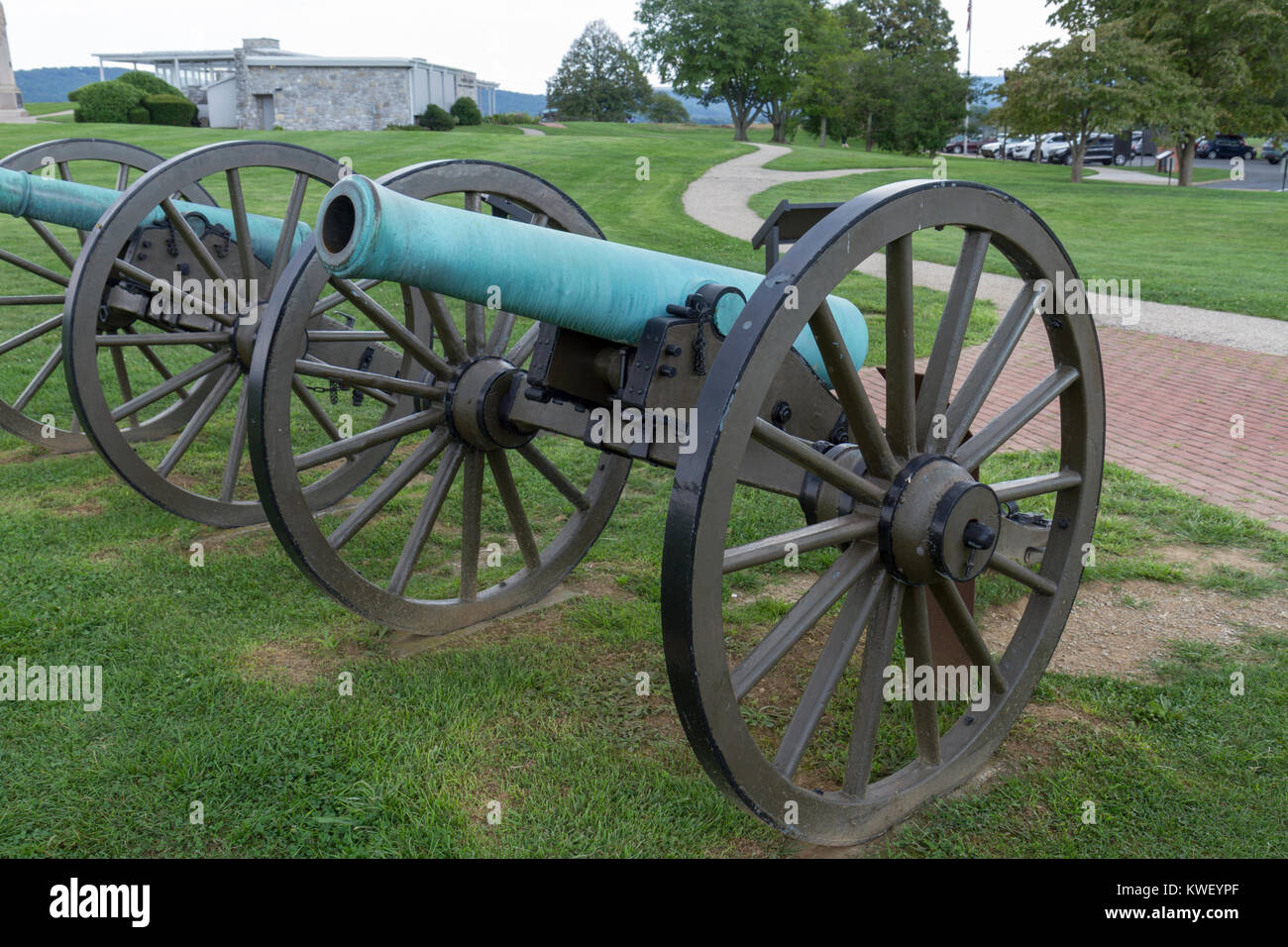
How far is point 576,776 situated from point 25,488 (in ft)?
13.3

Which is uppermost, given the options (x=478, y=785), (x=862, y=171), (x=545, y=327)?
(x=862, y=171)

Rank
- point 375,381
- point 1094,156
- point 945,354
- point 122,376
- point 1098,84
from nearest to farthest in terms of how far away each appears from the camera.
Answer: point 945,354 → point 375,381 → point 122,376 → point 1098,84 → point 1094,156

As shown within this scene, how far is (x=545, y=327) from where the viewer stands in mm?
3291

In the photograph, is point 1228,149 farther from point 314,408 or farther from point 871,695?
point 871,695

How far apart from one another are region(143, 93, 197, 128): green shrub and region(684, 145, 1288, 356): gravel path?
66.6ft

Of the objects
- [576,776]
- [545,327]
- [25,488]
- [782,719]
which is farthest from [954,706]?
[25,488]

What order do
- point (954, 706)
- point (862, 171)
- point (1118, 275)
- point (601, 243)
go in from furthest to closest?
point (862, 171), point (1118, 275), point (954, 706), point (601, 243)

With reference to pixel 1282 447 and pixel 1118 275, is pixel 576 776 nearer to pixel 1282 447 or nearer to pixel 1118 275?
pixel 1282 447

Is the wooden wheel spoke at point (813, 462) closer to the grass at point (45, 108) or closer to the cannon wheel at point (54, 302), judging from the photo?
the cannon wheel at point (54, 302)

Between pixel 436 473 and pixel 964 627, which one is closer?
pixel 964 627

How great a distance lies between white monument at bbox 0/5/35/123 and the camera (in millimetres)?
33438

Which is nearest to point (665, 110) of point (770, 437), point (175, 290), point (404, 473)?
point (175, 290)

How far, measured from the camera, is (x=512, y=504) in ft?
13.5

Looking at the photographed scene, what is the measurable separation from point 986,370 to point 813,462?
0.78m
